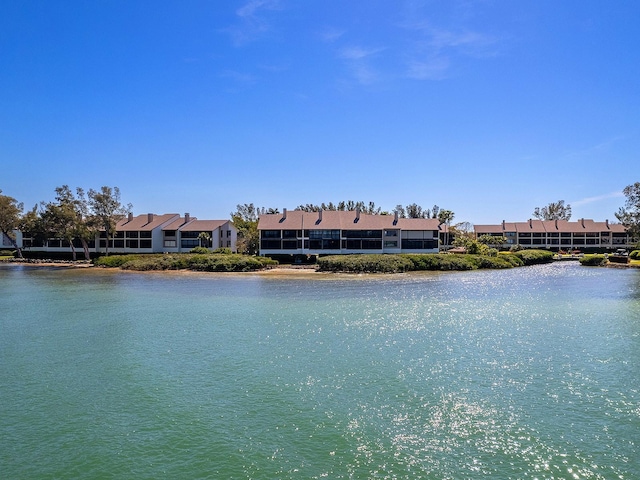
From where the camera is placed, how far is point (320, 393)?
1541cm

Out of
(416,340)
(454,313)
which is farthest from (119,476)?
(454,313)

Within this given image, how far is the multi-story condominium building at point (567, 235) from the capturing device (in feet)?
349

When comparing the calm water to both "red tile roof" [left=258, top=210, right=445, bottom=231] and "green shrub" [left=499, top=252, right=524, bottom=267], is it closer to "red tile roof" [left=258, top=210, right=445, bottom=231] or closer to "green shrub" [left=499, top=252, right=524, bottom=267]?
"red tile roof" [left=258, top=210, right=445, bottom=231]

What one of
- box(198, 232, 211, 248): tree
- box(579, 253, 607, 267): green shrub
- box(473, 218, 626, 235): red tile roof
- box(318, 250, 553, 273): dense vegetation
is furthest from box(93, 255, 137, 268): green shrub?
box(473, 218, 626, 235): red tile roof

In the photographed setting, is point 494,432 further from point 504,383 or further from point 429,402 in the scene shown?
point 504,383

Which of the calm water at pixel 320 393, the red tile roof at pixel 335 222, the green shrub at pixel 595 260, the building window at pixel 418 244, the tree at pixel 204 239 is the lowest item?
the calm water at pixel 320 393

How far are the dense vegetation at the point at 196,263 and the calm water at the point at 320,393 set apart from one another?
3311cm

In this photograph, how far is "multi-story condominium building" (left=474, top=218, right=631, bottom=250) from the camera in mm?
106356

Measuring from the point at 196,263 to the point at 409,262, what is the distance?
30377 mm

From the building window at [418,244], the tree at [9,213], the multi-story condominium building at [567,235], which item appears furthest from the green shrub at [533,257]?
the tree at [9,213]

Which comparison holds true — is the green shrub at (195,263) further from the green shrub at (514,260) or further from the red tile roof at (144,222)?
the green shrub at (514,260)

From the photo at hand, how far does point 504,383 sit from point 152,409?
1167 centimetres

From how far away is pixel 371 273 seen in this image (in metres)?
62.5

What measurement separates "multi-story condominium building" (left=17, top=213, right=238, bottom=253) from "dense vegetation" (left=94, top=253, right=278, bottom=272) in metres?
10.7
